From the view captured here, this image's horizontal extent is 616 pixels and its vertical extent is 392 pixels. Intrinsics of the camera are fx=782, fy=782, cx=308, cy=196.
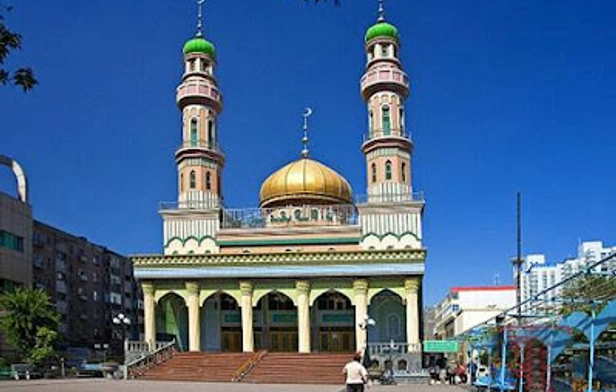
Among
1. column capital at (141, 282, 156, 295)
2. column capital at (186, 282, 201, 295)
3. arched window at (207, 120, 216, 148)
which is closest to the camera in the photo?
column capital at (186, 282, 201, 295)

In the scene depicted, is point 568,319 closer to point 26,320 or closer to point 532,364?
point 532,364

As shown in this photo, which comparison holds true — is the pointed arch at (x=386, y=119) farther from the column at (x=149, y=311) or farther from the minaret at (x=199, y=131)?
the column at (x=149, y=311)

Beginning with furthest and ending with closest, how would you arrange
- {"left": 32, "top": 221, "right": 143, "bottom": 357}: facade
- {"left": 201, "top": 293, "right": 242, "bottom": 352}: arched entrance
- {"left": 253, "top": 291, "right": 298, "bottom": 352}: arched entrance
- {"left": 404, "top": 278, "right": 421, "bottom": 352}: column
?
1. {"left": 32, "top": 221, "right": 143, "bottom": 357}: facade
2. {"left": 201, "top": 293, "right": 242, "bottom": 352}: arched entrance
3. {"left": 253, "top": 291, "right": 298, "bottom": 352}: arched entrance
4. {"left": 404, "top": 278, "right": 421, "bottom": 352}: column

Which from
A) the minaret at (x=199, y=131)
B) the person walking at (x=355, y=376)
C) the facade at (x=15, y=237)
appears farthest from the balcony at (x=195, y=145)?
the person walking at (x=355, y=376)

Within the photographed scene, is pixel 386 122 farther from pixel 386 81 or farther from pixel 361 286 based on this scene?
pixel 361 286

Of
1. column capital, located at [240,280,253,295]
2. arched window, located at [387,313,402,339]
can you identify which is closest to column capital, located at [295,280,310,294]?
column capital, located at [240,280,253,295]

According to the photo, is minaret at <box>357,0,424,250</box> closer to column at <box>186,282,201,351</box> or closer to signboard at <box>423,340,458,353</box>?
signboard at <box>423,340,458,353</box>

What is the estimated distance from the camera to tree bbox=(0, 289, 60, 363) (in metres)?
38.4

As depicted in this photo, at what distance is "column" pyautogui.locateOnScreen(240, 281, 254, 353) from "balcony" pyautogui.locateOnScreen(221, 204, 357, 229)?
5716 millimetres

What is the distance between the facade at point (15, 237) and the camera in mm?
43812

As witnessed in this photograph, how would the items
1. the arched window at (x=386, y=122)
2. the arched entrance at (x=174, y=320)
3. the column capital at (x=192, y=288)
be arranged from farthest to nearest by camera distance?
1. the arched window at (x=386, y=122)
2. the arched entrance at (x=174, y=320)
3. the column capital at (x=192, y=288)

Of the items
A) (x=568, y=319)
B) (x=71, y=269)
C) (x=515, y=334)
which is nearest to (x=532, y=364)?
(x=515, y=334)

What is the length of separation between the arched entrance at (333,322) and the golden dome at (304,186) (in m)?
6.49

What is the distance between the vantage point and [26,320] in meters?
38.7
